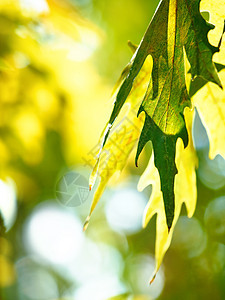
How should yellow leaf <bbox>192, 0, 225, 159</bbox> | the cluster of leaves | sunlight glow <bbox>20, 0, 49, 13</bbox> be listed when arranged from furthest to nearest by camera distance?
sunlight glow <bbox>20, 0, 49, 13</bbox>
yellow leaf <bbox>192, 0, 225, 159</bbox>
the cluster of leaves

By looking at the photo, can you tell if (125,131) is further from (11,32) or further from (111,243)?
(111,243)

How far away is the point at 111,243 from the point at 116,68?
2.77 metres

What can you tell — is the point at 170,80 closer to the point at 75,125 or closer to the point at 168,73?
the point at 168,73

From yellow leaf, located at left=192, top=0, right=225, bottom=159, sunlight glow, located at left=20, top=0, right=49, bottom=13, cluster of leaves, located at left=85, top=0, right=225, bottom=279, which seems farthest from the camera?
sunlight glow, located at left=20, top=0, right=49, bottom=13

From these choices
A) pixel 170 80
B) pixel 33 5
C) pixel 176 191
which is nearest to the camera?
pixel 170 80

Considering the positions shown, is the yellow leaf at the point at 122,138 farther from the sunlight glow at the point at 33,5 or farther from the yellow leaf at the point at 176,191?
the sunlight glow at the point at 33,5

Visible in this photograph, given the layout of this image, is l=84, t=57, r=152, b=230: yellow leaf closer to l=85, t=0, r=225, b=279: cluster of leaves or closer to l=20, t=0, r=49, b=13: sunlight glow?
l=85, t=0, r=225, b=279: cluster of leaves

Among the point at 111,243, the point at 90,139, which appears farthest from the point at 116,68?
the point at 111,243

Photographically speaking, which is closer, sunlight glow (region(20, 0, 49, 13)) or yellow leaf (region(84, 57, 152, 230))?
→ yellow leaf (region(84, 57, 152, 230))

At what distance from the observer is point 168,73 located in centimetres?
66

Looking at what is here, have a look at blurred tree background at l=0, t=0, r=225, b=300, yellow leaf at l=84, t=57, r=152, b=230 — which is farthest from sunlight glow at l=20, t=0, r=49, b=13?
yellow leaf at l=84, t=57, r=152, b=230

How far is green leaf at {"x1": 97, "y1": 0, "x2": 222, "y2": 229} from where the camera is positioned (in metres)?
0.63

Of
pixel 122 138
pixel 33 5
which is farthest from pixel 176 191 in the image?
pixel 33 5

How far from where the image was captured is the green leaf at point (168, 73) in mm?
635
